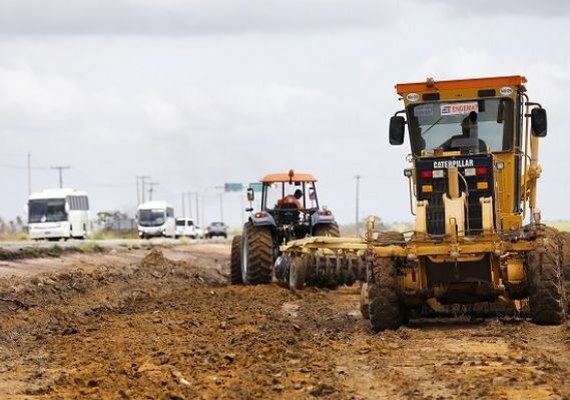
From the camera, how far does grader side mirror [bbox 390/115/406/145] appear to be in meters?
19.0

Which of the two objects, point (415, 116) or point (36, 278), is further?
point (36, 278)

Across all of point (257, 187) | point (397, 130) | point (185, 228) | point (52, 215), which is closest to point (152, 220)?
point (185, 228)

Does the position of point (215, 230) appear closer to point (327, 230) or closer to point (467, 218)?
point (327, 230)

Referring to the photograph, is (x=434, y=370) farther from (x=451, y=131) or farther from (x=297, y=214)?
(x=297, y=214)

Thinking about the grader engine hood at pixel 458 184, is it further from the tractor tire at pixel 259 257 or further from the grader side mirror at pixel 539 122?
the tractor tire at pixel 259 257

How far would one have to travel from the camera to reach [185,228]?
372 feet

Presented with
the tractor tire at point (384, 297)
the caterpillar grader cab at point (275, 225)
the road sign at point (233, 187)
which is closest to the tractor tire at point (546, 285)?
the tractor tire at point (384, 297)

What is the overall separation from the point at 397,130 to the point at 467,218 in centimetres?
184

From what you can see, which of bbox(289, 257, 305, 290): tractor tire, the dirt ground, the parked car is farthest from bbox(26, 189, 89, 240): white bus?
the dirt ground

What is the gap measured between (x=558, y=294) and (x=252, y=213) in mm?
14254

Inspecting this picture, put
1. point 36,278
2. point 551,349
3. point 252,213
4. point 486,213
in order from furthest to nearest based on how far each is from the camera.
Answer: point 252,213 < point 36,278 < point 486,213 < point 551,349

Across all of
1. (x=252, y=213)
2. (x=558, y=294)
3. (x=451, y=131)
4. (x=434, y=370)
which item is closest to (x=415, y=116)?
(x=451, y=131)

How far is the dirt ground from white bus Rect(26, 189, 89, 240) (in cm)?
4982

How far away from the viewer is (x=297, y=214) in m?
31.0
